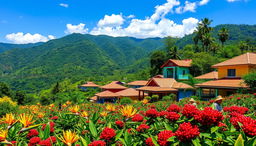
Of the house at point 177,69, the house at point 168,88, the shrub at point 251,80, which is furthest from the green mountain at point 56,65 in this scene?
the shrub at point 251,80

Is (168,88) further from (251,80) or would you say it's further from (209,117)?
(209,117)

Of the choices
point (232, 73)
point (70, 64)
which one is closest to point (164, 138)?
point (232, 73)

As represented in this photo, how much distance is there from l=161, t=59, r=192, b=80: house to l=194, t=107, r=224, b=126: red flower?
34.7 meters

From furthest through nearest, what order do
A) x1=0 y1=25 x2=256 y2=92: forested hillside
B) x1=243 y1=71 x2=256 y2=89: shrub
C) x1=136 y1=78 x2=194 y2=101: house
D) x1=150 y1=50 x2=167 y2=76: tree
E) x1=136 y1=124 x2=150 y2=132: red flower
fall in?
x1=0 y1=25 x2=256 y2=92: forested hillside
x1=150 y1=50 x2=167 y2=76: tree
x1=136 y1=78 x2=194 y2=101: house
x1=243 y1=71 x2=256 y2=89: shrub
x1=136 y1=124 x2=150 y2=132: red flower

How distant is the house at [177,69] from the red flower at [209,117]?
114 ft

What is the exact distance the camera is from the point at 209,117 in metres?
1.65

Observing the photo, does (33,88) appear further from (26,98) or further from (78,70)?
(26,98)

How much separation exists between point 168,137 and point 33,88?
370 feet

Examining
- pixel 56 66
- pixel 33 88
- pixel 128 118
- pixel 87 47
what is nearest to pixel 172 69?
pixel 128 118

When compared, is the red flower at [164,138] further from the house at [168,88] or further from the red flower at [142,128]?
A: the house at [168,88]

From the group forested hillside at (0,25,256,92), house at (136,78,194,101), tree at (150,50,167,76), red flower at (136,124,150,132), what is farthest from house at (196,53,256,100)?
forested hillside at (0,25,256,92)

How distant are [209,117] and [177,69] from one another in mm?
34982

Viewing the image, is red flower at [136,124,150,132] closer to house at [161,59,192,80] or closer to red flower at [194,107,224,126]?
red flower at [194,107,224,126]

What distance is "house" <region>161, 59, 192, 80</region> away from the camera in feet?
116
